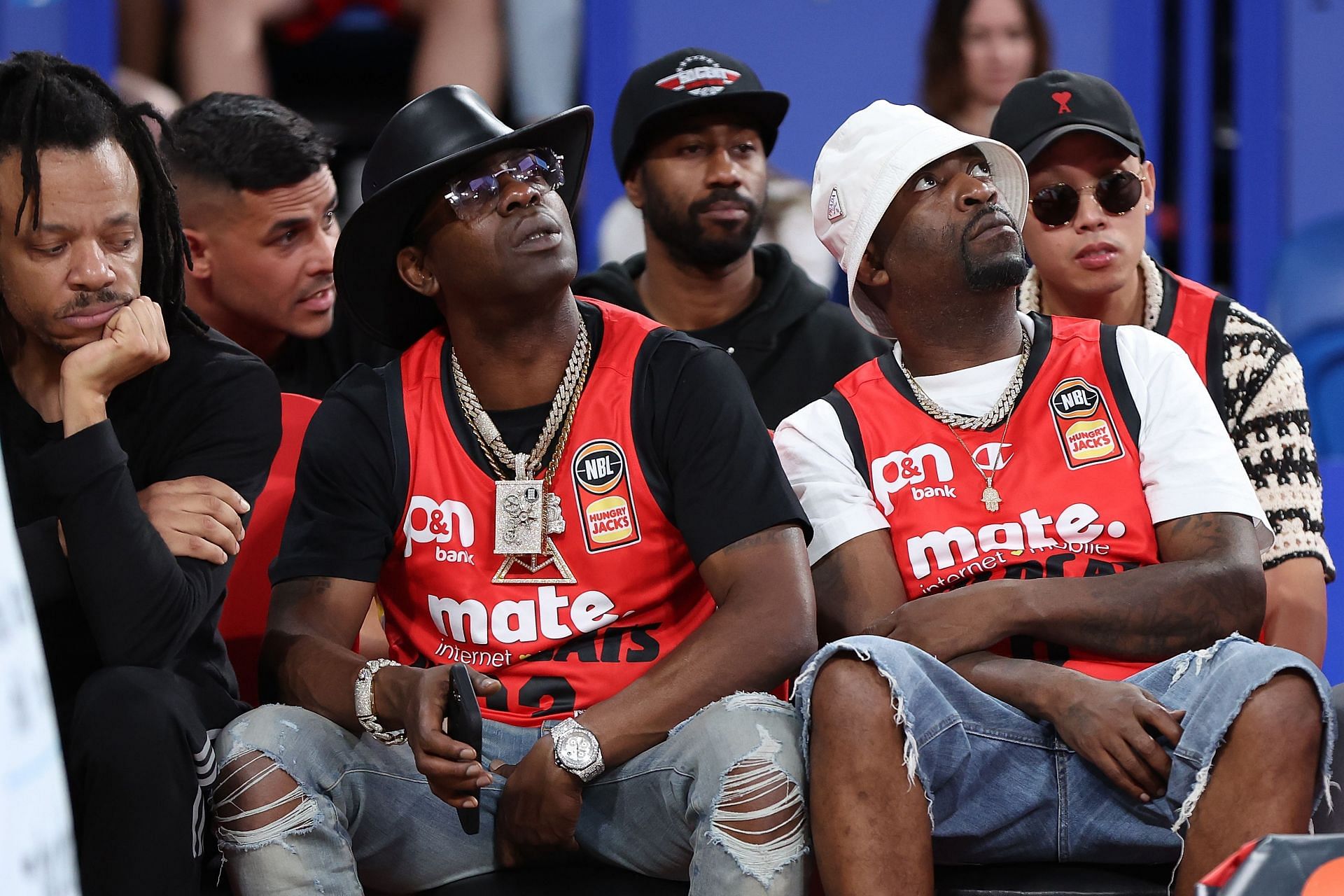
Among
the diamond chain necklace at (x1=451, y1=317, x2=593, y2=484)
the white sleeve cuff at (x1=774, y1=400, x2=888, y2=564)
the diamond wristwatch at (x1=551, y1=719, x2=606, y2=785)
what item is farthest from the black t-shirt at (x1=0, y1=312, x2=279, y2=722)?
the white sleeve cuff at (x1=774, y1=400, x2=888, y2=564)

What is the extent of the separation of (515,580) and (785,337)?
1.47 metres

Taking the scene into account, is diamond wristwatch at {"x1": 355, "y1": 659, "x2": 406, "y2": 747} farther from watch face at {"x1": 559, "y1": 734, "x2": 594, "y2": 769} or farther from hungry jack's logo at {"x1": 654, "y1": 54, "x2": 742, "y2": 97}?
hungry jack's logo at {"x1": 654, "y1": 54, "x2": 742, "y2": 97}

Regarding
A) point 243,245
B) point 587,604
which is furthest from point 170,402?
point 243,245

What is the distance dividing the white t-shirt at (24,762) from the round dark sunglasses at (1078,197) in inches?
89.1

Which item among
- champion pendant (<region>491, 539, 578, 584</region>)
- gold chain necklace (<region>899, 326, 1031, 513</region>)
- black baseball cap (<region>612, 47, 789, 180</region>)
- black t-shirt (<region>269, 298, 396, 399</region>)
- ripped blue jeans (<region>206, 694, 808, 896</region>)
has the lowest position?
ripped blue jeans (<region>206, 694, 808, 896</region>)

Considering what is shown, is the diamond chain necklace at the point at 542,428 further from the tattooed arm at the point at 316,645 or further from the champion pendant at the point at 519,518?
the tattooed arm at the point at 316,645

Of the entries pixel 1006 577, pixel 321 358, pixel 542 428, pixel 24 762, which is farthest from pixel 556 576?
pixel 321 358

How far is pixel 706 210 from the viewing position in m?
3.89

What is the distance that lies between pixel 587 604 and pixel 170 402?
75 centimetres

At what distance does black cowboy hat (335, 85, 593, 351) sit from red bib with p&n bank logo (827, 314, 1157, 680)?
0.66 metres

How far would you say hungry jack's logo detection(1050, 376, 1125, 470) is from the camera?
2.49m

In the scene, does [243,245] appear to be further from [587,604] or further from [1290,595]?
[1290,595]

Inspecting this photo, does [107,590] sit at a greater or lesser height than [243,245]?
lesser

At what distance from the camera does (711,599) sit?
254 cm
